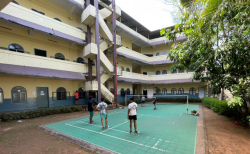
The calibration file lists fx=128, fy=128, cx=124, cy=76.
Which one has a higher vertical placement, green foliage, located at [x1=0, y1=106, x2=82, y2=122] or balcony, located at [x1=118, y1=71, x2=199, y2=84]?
balcony, located at [x1=118, y1=71, x2=199, y2=84]

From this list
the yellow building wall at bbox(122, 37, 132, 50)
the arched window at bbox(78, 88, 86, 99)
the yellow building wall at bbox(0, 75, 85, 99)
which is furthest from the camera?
the yellow building wall at bbox(122, 37, 132, 50)

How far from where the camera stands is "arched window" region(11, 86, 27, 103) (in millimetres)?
10553

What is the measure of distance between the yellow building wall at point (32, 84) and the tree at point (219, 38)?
36.7 feet

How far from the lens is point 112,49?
55.4 ft

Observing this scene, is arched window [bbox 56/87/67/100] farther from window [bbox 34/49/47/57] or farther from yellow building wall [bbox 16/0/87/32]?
yellow building wall [bbox 16/0/87/32]

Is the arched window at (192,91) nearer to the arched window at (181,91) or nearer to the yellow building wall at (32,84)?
the arched window at (181,91)

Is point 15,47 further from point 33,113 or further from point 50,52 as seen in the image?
point 33,113

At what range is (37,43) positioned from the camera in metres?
12.3

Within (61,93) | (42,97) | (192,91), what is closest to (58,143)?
(42,97)

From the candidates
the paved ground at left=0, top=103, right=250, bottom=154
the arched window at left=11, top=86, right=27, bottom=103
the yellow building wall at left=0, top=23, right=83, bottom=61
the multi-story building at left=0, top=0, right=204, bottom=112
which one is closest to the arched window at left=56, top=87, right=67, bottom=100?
the multi-story building at left=0, top=0, right=204, bottom=112

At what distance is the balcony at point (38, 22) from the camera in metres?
9.36

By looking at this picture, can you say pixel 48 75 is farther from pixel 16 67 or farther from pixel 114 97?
pixel 114 97

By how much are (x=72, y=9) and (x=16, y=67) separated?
831cm

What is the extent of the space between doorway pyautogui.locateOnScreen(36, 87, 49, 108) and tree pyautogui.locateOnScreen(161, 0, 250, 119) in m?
12.1
